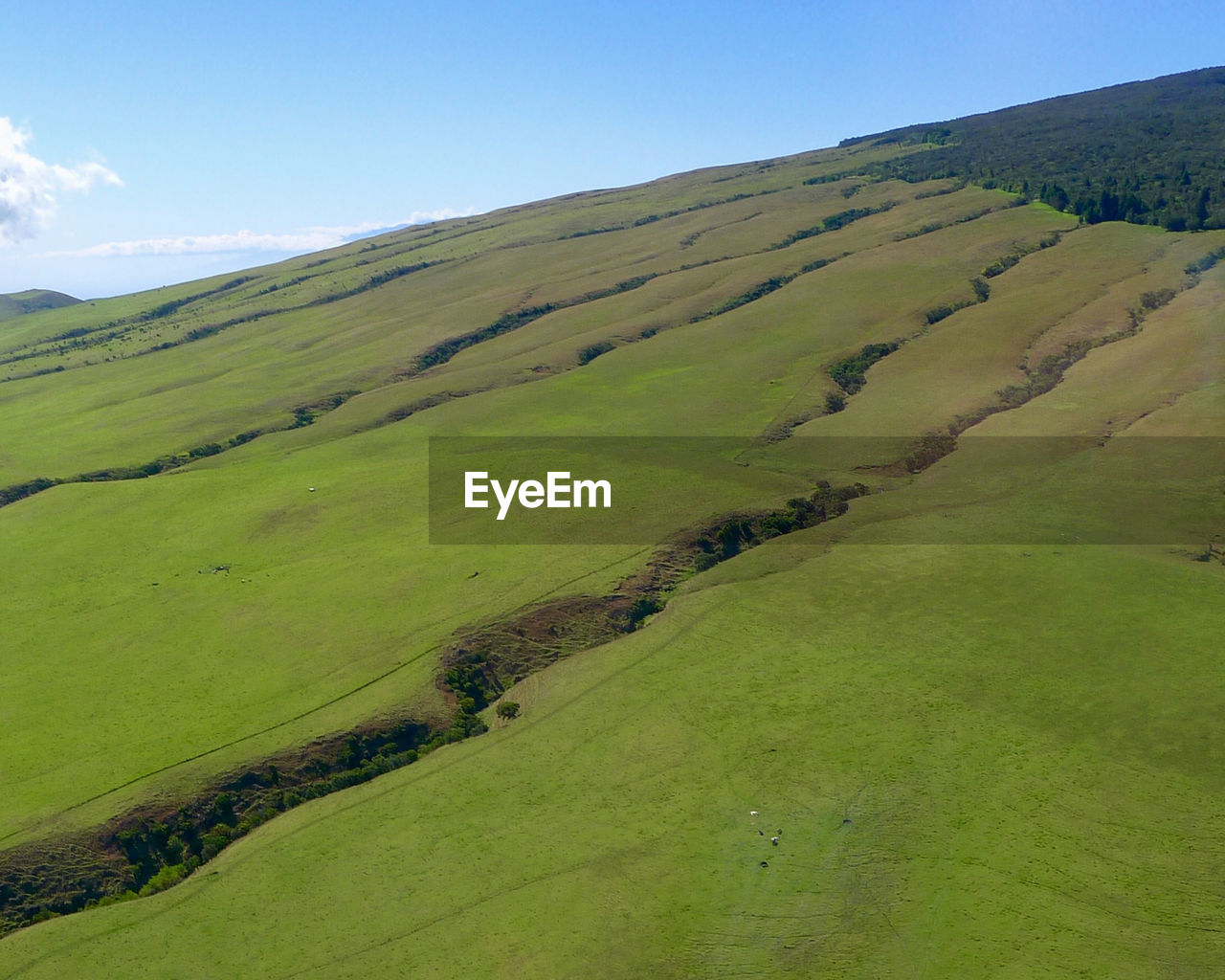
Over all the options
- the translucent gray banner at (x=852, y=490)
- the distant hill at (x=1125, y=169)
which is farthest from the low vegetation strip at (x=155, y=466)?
the distant hill at (x=1125, y=169)

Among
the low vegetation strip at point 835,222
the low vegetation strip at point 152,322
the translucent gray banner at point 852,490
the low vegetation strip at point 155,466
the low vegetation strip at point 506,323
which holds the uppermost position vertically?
the low vegetation strip at point 835,222

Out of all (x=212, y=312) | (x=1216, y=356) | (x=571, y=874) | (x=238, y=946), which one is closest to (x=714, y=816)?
(x=571, y=874)

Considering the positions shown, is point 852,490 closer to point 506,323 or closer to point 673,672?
point 673,672

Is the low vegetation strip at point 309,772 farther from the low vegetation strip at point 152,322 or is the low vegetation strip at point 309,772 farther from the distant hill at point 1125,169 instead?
the low vegetation strip at point 152,322

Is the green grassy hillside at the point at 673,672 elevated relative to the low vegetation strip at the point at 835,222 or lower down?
lower down

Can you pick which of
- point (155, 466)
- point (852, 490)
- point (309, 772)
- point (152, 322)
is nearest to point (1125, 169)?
point (852, 490)

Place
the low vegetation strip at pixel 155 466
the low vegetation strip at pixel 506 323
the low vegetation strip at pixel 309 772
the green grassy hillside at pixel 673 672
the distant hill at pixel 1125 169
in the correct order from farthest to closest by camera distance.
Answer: the distant hill at pixel 1125 169 → the low vegetation strip at pixel 506 323 → the low vegetation strip at pixel 155 466 → the low vegetation strip at pixel 309 772 → the green grassy hillside at pixel 673 672
